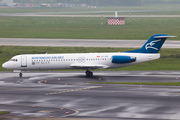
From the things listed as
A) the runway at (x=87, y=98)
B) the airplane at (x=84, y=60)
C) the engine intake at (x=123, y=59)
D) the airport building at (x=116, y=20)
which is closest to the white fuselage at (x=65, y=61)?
the airplane at (x=84, y=60)

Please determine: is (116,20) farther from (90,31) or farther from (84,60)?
(84,60)

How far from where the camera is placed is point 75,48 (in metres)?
65.0

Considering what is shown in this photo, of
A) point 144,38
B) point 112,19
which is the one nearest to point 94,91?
point 144,38

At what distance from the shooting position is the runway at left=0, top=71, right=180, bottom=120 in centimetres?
2367

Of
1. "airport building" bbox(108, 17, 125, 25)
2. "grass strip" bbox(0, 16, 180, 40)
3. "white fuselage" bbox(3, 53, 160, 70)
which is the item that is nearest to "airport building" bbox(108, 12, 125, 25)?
"airport building" bbox(108, 17, 125, 25)

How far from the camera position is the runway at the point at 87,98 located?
Result: 77.7 ft

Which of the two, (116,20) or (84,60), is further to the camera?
(116,20)

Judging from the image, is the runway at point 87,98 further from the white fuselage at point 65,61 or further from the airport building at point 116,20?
the airport building at point 116,20

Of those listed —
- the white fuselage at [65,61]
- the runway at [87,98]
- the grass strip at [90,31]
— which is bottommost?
the runway at [87,98]

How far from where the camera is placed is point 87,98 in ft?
94.8

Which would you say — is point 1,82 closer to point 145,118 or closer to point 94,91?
point 94,91

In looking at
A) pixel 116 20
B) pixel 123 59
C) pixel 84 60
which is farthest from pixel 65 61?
pixel 116 20

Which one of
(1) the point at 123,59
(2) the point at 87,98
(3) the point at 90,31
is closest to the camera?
(2) the point at 87,98

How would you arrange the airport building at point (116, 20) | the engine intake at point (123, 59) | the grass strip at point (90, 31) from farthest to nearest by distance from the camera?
the airport building at point (116, 20), the grass strip at point (90, 31), the engine intake at point (123, 59)
